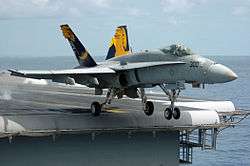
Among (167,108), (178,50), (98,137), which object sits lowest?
(98,137)

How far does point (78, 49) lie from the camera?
92.8ft

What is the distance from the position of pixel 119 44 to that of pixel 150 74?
840 cm

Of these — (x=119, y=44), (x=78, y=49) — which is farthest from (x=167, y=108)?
(x=119, y=44)

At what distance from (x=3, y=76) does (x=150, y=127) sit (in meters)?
49.9

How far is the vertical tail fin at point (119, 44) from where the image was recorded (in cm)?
3056

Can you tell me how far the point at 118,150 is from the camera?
25.1 m

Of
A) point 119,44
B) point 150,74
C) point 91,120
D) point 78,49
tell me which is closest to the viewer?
point 150,74

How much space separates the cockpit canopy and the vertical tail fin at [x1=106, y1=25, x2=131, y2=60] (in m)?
7.86

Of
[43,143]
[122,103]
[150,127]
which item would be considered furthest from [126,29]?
[43,143]

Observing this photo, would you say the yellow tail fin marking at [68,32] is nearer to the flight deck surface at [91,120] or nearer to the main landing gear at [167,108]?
the flight deck surface at [91,120]


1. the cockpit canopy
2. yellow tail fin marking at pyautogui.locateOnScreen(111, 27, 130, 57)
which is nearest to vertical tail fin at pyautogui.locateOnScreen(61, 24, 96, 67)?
yellow tail fin marking at pyautogui.locateOnScreen(111, 27, 130, 57)

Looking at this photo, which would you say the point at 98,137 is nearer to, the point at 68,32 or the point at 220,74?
the point at 220,74

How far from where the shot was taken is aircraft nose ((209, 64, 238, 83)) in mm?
20672

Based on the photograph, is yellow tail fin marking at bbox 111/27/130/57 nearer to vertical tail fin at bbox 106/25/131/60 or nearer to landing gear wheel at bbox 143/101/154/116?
vertical tail fin at bbox 106/25/131/60
